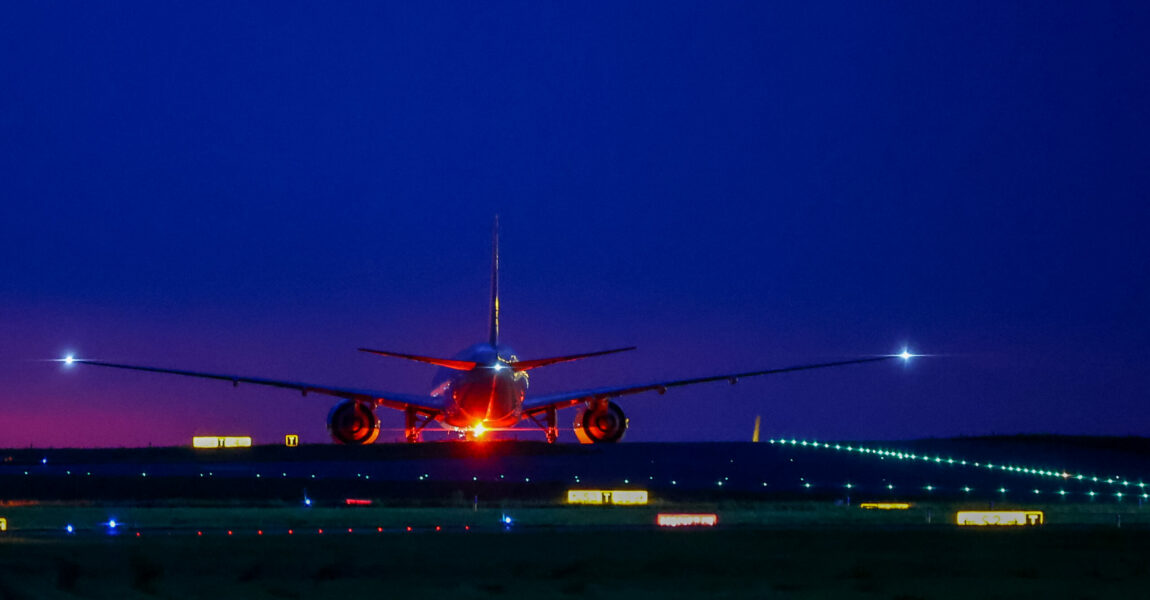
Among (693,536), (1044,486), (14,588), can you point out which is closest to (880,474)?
(1044,486)

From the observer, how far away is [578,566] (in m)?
18.6

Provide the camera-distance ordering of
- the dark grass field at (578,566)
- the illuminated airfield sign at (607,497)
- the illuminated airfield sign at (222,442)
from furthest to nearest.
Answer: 1. the illuminated airfield sign at (222,442)
2. the illuminated airfield sign at (607,497)
3. the dark grass field at (578,566)

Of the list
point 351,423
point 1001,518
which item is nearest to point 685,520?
point 1001,518

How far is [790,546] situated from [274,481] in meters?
22.1

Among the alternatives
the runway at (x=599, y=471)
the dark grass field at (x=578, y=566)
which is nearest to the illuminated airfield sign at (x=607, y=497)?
Result: the runway at (x=599, y=471)

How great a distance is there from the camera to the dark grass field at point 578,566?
16953 mm

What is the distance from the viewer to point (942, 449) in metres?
73.9

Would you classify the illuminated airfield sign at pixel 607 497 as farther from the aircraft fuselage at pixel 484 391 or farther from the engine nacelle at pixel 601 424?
the engine nacelle at pixel 601 424

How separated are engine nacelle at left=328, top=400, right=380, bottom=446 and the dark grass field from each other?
30.5 metres

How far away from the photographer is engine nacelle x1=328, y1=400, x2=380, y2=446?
51.4m

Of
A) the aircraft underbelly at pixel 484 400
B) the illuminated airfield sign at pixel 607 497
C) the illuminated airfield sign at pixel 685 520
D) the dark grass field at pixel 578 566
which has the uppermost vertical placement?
the aircraft underbelly at pixel 484 400

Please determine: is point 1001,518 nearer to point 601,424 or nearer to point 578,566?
point 578,566

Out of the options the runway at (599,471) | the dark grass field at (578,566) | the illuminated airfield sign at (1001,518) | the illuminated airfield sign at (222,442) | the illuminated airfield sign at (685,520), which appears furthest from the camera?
the illuminated airfield sign at (222,442)

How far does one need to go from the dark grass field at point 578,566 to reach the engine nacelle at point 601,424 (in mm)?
32365
